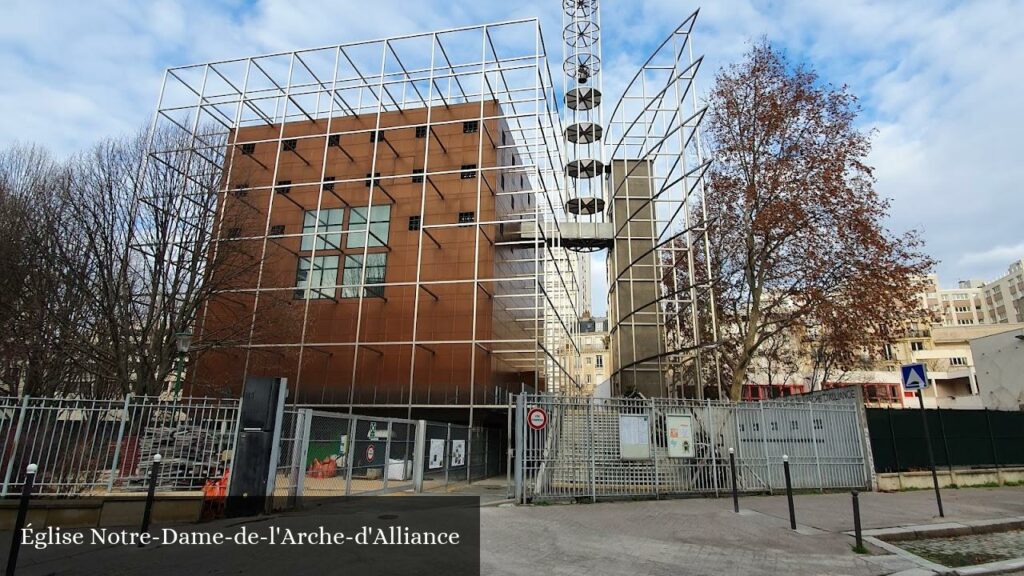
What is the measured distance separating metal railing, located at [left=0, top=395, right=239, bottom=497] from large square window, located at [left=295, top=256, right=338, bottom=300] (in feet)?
42.8

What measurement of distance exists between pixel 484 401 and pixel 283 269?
408 inches

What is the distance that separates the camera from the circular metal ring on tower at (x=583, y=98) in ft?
86.3

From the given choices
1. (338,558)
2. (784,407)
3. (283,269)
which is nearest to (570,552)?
(338,558)

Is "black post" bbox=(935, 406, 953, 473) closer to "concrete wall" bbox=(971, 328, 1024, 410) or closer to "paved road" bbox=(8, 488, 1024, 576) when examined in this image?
"paved road" bbox=(8, 488, 1024, 576)

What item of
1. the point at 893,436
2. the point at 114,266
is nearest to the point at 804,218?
the point at 893,436

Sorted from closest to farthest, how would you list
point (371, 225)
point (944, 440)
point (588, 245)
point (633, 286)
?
1. point (944, 440)
2. point (371, 225)
3. point (633, 286)
4. point (588, 245)

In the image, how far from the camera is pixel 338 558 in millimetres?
6453

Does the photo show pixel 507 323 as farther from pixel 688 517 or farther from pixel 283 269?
pixel 688 517

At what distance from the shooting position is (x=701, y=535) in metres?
7.97

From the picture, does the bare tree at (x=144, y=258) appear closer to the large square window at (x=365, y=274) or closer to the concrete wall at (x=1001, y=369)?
the large square window at (x=365, y=274)

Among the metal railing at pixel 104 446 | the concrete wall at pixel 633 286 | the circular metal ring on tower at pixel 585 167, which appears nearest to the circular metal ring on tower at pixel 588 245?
the concrete wall at pixel 633 286

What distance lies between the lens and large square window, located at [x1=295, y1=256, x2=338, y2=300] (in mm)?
22688

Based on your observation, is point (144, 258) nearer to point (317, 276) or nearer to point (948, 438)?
point (317, 276)

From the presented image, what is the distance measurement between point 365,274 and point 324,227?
3.31 m
